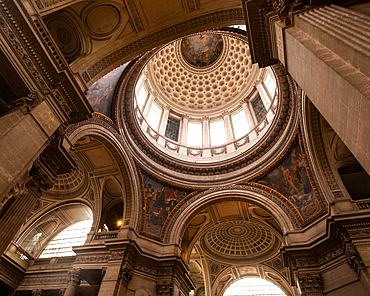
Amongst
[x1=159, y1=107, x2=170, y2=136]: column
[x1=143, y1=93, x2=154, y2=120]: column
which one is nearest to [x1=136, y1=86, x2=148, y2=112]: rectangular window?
[x1=143, y1=93, x2=154, y2=120]: column

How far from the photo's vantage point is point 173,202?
44.4ft

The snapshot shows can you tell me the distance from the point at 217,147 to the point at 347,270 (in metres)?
10.1

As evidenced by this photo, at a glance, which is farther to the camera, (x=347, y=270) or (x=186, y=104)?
(x=186, y=104)

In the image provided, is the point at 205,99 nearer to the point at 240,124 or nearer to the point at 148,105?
the point at 240,124

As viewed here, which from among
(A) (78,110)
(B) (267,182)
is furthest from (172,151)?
(A) (78,110)

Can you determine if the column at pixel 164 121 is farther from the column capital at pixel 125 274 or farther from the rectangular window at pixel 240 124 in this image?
the column capital at pixel 125 274

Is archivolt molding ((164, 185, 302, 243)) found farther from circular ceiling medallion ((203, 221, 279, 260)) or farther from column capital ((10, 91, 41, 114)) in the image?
column capital ((10, 91, 41, 114))

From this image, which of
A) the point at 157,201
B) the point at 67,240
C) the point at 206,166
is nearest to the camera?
the point at 157,201

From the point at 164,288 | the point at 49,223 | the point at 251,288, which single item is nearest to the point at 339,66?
the point at 164,288

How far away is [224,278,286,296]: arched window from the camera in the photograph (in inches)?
772

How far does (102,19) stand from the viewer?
738 centimetres

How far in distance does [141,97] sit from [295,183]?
11168mm

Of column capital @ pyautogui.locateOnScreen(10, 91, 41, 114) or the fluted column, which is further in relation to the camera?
the fluted column

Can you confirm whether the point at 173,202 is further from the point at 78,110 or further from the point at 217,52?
the point at 217,52
